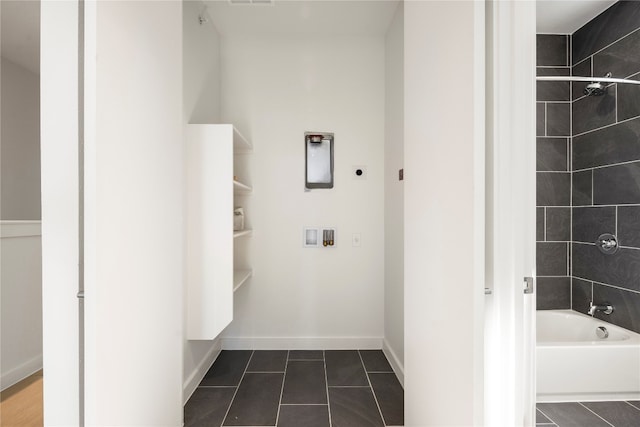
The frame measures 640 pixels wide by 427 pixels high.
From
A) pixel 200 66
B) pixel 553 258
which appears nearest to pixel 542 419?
pixel 553 258

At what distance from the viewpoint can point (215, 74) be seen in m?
2.47

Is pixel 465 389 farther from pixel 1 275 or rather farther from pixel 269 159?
pixel 1 275

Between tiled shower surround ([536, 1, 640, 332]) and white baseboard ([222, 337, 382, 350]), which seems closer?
tiled shower surround ([536, 1, 640, 332])

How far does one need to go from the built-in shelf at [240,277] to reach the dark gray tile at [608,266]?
8.41 ft

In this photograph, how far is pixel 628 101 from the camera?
197 centimetres

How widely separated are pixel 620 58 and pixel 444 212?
2112mm

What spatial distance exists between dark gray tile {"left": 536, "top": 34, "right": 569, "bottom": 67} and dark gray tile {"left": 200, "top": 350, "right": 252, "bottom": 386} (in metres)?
3.36

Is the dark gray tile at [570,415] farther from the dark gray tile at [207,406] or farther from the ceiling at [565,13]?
the ceiling at [565,13]

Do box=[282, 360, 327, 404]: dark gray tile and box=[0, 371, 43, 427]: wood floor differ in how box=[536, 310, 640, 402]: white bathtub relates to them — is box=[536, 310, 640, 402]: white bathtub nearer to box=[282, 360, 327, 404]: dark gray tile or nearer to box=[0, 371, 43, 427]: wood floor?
box=[282, 360, 327, 404]: dark gray tile

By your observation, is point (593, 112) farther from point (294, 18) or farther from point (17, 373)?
point (17, 373)

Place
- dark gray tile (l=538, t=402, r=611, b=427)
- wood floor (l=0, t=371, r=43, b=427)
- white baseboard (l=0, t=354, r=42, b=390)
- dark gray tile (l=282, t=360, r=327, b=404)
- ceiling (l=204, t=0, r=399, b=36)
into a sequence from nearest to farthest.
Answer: wood floor (l=0, t=371, r=43, b=427), dark gray tile (l=538, t=402, r=611, b=427), white baseboard (l=0, t=354, r=42, b=390), dark gray tile (l=282, t=360, r=327, b=404), ceiling (l=204, t=0, r=399, b=36)

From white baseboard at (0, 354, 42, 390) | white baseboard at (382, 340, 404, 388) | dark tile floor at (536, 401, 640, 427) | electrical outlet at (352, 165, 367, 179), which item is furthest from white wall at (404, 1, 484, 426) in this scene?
white baseboard at (0, 354, 42, 390)

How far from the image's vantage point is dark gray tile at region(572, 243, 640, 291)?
1.94 metres

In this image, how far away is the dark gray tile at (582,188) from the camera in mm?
2249
